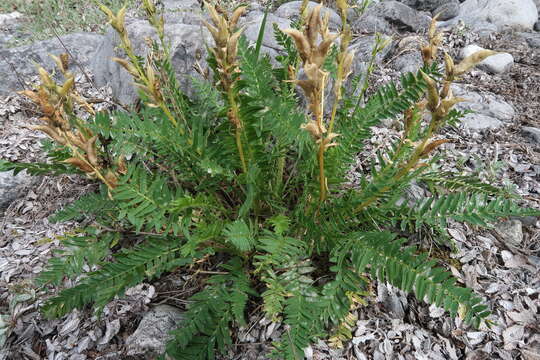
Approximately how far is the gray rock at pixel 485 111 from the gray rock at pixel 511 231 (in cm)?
95

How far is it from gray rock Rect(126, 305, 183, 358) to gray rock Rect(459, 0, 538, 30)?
15.5ft

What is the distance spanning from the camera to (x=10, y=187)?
228 centimetres

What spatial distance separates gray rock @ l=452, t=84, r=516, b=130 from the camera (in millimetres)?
2677

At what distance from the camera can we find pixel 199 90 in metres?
1.94

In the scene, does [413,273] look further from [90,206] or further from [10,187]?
[10,187]

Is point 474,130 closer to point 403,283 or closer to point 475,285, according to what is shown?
point 475,285

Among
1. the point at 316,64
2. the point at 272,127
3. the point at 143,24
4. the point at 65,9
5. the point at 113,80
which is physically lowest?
the point at 65,9

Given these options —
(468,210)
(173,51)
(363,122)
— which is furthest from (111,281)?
(173,51)

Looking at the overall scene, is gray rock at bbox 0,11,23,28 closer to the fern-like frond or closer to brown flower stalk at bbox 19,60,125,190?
brown flower stalk at bbox 19,60,125,190

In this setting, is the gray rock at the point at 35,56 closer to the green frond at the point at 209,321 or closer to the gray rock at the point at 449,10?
the green frond at the point at 209,321

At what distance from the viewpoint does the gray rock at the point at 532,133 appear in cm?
252

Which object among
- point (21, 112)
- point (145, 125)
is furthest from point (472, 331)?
point (21, 112)

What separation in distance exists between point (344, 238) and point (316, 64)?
0.75 metres

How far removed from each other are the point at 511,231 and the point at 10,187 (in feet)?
9.29
